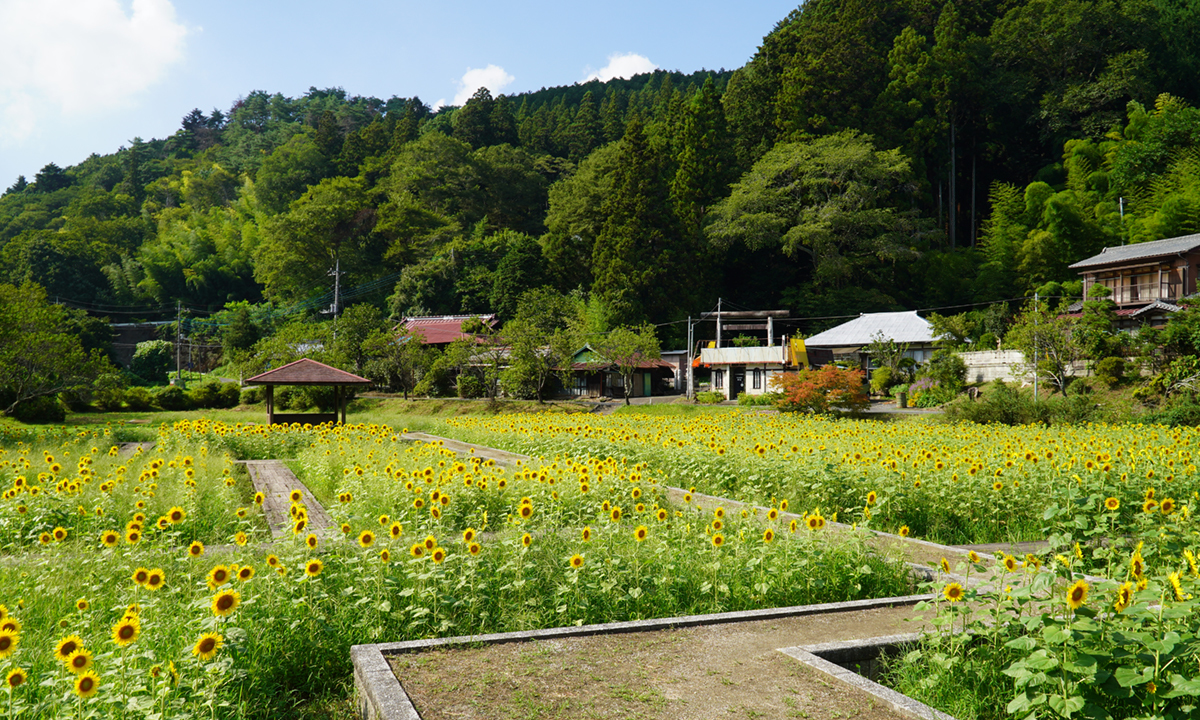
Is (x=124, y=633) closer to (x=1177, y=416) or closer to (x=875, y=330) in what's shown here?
(x=1177, y=416)

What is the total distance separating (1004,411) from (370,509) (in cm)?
1604

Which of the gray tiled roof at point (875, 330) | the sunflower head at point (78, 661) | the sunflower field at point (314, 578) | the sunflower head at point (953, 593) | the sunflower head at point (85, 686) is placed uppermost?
the gray tiled roof at point (875, 330)

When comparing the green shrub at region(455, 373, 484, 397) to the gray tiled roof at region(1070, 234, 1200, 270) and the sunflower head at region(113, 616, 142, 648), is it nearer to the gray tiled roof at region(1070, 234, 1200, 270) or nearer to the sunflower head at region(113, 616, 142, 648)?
the gray tiled roof at region(1070, 234, 1200, 270)

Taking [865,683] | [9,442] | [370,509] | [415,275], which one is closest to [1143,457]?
[865,683]

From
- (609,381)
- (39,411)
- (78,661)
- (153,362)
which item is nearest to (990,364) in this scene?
(609,381)

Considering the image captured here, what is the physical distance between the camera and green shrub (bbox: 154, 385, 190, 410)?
31281mm

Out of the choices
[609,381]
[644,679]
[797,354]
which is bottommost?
[644,679]

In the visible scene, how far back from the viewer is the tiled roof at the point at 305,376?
17.5 metres

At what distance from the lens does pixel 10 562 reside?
15.2 feet

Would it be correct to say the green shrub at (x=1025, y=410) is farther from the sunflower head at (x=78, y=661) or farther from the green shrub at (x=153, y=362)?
the green shrub at (x=153, y=362)

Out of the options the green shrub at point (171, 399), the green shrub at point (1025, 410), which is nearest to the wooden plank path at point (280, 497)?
the green shrub at point (1025, 410)

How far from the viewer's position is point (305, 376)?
17.7m

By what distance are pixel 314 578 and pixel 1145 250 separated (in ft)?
122

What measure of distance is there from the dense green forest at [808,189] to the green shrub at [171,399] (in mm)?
18876
